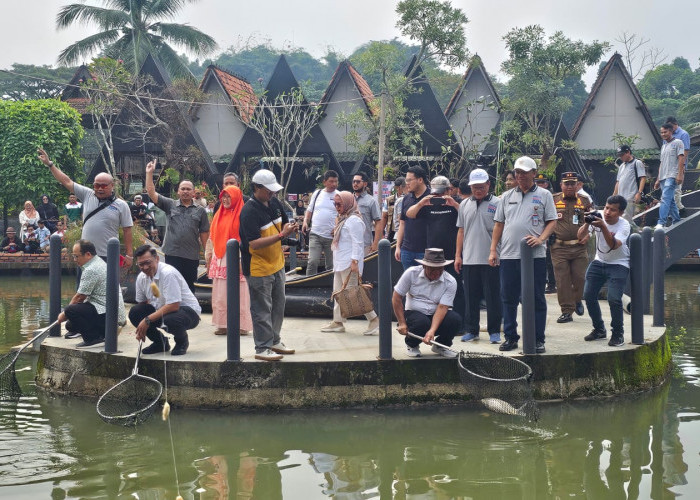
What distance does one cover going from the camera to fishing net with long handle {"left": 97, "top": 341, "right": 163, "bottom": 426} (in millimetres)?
7613

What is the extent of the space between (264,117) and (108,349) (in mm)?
20433

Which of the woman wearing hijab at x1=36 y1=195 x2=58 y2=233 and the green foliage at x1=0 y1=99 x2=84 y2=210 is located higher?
the green foliage at x1=0 y1=99 x2=84 y2=210

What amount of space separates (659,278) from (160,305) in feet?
19.2

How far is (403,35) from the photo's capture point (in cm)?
2461

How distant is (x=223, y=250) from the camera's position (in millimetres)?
9586

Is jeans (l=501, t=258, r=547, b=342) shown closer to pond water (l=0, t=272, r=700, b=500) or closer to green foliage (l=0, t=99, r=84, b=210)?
pond water (l=0, t=272, r=700, b=500)

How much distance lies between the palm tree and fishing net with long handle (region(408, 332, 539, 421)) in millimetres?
29459

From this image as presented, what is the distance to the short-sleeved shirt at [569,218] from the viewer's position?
1030 cm

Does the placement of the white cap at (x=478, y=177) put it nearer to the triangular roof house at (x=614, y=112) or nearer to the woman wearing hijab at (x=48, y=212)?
the woman wearing hijab at (x=48, y=212)

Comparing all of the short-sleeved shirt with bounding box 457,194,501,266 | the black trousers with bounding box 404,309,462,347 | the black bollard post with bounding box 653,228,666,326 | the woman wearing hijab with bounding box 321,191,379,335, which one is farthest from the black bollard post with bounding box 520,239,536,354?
the black bollard post with bounding box 653,228,666,326

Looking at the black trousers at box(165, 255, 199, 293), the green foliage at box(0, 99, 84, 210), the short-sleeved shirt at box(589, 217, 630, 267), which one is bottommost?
the black trousers at box(165, 255, 199, 293)

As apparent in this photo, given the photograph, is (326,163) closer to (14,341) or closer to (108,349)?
(14,341)

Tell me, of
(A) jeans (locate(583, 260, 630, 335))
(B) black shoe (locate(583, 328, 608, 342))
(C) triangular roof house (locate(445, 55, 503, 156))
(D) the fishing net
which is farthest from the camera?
(C) triangular roof house (locate(445, 55, 503, 156))

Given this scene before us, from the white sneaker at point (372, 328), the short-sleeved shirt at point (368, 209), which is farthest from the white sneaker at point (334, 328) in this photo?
the short-sleeved shirt at point (368, 209)
